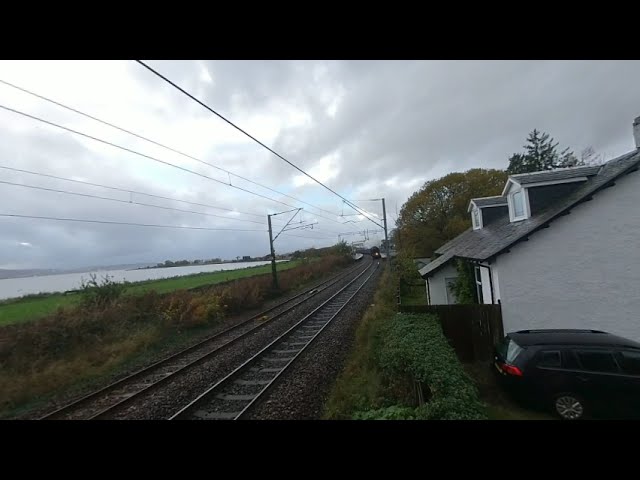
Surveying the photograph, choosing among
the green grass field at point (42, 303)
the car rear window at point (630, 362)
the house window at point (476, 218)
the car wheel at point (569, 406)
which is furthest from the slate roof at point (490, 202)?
the green grass field at point (42, 303)

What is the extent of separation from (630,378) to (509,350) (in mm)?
1683

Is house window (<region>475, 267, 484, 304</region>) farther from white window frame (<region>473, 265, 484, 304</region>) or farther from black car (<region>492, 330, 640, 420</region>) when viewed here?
black car (<region>492, 330, 640, 420</region>)

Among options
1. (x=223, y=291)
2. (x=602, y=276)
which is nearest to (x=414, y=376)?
(x=602, y=276)

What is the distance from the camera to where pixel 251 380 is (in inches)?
299

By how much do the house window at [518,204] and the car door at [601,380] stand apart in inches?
275

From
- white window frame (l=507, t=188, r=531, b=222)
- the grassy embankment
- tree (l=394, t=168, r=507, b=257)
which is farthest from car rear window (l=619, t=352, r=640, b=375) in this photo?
tree (l=394, t=168, r=507, b=257)

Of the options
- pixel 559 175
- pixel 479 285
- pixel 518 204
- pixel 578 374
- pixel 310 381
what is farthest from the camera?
pixel 518 204

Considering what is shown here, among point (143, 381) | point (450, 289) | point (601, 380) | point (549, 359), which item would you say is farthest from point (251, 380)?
point (450, 289)

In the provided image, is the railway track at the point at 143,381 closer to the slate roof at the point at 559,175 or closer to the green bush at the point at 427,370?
the green bush at the point at 427,370

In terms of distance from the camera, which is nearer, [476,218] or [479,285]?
[479,285]

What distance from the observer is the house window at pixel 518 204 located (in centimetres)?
1091

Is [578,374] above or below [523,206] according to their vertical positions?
below

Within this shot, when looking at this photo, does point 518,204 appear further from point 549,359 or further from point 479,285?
point 549,359

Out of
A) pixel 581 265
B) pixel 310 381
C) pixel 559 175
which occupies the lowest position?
pixel 310 381
